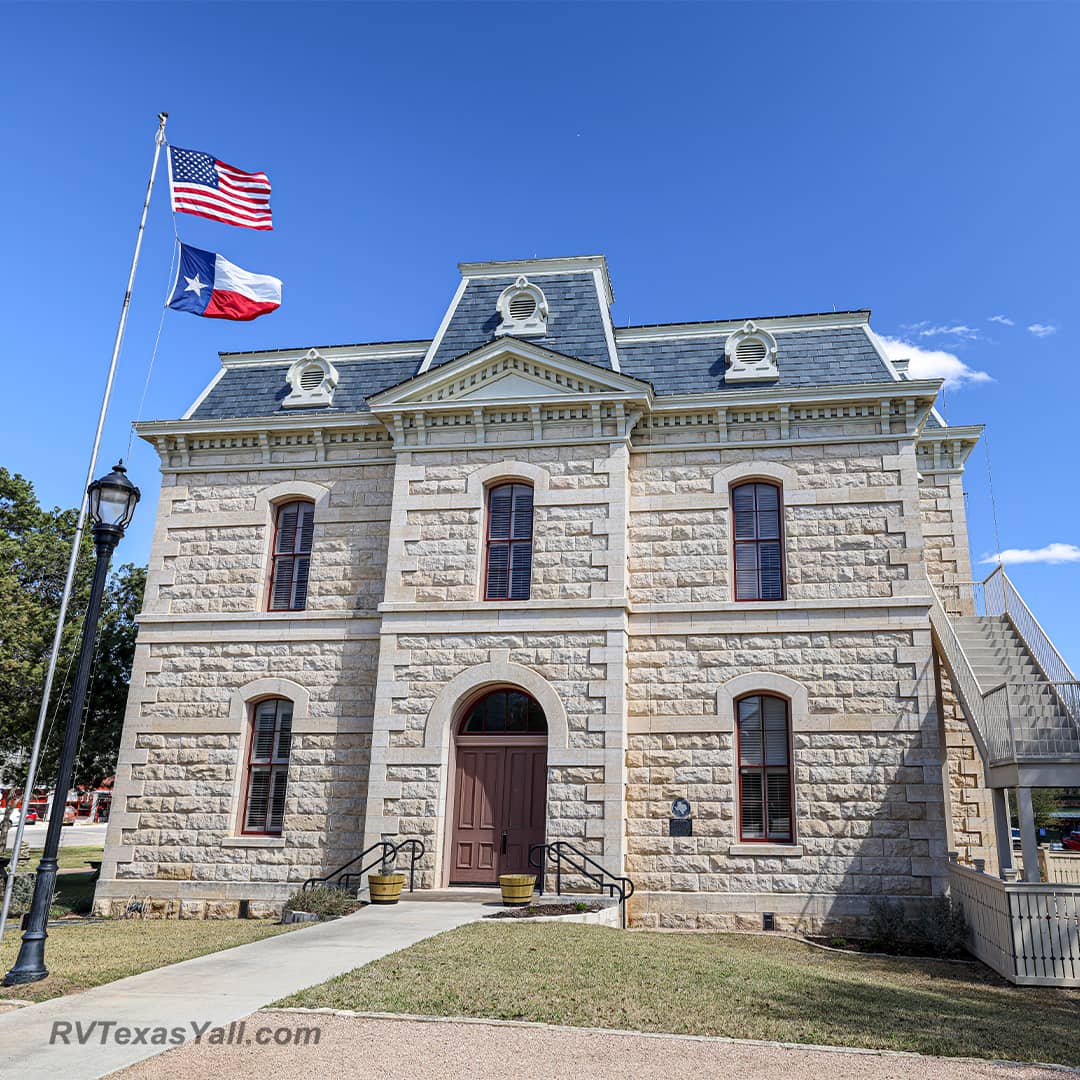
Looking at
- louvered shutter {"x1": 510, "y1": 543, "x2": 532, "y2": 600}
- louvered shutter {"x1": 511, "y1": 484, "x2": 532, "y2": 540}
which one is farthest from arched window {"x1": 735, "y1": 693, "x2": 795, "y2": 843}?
louvered shutter {"x1": 511, "y1": 484, "x2": 532, "y2": 540}

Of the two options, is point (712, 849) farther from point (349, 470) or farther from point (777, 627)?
point (349, 470)

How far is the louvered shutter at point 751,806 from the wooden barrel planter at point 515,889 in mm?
3895

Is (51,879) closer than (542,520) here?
Yes

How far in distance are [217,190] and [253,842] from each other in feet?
36.8

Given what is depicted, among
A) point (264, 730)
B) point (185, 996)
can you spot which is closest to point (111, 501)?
point (185, 996)

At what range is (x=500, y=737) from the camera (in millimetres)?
17047

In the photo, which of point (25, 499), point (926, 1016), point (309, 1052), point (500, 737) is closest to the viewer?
point (309, 1052)

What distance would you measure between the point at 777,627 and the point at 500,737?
529cm

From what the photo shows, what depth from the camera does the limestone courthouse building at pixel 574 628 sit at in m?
16.1

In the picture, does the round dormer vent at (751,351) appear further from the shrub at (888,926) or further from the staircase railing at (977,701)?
the shrub at (888,926)

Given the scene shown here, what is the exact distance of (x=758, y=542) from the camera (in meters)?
17.6

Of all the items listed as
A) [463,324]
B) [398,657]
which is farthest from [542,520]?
[463,324]

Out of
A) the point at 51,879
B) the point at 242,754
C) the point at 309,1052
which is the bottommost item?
the point at 309,1052

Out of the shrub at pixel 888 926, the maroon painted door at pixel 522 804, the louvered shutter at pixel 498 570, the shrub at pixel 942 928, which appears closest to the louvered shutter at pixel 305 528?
the louvered shutter at pixel 498 570
